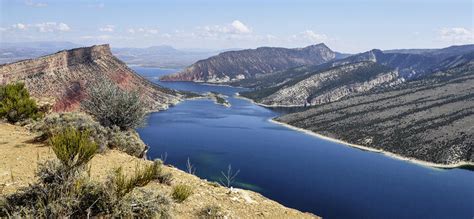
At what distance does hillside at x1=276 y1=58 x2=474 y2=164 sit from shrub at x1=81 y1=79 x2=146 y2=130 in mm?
103822

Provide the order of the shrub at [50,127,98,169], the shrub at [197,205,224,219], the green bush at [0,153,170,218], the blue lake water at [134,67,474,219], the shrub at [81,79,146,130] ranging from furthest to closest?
the blue lake water at [134,67,474,219]
the shrub at [81,79,146,130]
the shrub at [197,205,224,219]
the shrub at [50,127,98,169]
the green bush at [0,153,170,218]

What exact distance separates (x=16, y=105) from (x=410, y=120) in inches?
5489

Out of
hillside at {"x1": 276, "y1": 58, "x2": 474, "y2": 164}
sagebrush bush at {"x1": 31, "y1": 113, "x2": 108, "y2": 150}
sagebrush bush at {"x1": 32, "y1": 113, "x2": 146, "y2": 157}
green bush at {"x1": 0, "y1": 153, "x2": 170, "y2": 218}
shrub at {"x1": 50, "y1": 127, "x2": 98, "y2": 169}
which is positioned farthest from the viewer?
hillside at {"x1": 276, "y1": 58, "x2": 474, "y2": 164}

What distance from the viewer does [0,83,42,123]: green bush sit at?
3384cm

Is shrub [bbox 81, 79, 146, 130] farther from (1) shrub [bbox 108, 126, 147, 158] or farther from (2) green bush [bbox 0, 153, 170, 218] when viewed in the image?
(2) green bush [bbox 0, 153, 170, 218]

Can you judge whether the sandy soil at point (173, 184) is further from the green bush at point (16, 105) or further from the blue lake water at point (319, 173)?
the blue lake water at point (319, 173)

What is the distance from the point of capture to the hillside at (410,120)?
4961 inches

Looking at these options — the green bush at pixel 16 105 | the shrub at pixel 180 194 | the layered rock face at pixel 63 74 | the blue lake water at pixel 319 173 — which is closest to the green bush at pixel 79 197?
the shrub at pixel 180 194

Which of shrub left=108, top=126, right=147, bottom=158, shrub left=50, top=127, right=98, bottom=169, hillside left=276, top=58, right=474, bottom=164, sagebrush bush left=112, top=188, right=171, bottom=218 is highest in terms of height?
shrub left=50, top=127, right=98, bottom=169

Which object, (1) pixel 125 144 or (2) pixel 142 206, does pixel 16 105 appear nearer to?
(1) pixel 125 144

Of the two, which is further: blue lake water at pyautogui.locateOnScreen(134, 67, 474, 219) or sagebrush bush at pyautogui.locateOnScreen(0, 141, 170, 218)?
blue lake water at pyautogui.locateOnScreen(134, 67, 474, 219)

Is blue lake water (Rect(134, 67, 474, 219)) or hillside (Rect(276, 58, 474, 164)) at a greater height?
hillside (Rect(276, 58, 474, 164))

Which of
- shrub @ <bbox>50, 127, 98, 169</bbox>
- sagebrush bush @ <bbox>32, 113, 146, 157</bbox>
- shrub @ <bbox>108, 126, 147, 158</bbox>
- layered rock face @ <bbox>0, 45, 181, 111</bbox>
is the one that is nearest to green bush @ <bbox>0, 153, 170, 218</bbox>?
shrub @ <bbox>50, 127, 98, 169</bbox>

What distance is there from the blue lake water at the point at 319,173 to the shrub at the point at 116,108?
42.9m
